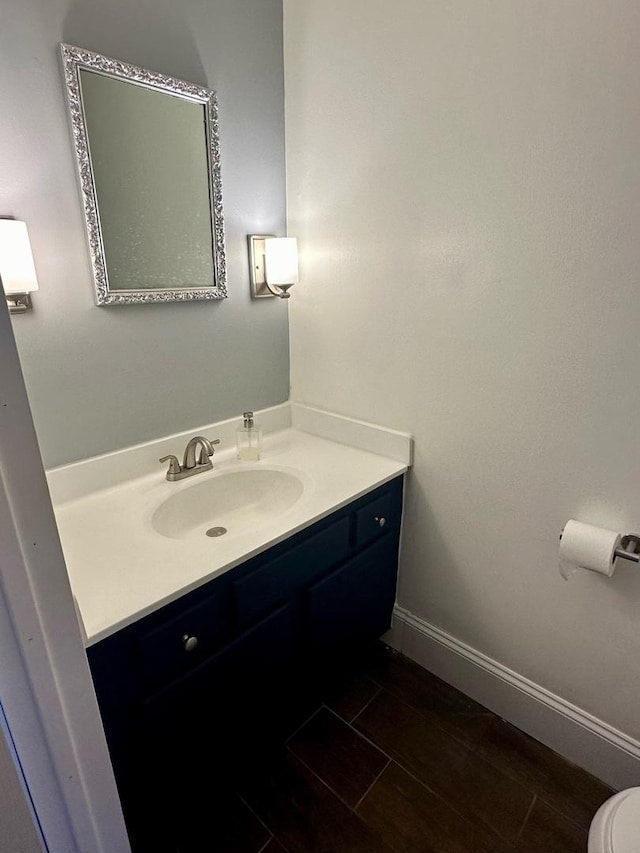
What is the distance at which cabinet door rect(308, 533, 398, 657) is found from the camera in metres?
1.37

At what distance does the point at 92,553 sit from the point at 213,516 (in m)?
0.42

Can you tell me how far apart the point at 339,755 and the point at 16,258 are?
153cm

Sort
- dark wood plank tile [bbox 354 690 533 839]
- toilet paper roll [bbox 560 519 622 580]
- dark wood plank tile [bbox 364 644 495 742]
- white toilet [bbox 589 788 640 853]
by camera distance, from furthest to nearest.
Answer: dark wood plank tile [bbox 364 644 495 742] → dark wood plank tile [bbox 354 690 533 839] → toilet paper roll [bbox 560 519 622 580] → white toilet [bbox 589 788 640 853]

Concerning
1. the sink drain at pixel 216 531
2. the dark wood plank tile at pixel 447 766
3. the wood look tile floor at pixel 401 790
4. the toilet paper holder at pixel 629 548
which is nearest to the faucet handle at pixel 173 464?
the sink drain at pixel 216 531

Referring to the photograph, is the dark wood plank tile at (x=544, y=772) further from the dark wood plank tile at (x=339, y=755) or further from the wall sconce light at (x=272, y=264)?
the wall sconce light at (x=272, y=264)

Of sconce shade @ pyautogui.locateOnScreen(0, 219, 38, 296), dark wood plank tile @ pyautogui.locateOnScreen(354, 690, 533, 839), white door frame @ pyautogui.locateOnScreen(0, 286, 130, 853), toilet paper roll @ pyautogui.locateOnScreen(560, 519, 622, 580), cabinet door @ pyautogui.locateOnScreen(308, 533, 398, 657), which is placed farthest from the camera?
cabinet door @ pyautogui.locateOnScreen(308, 533, 398, 657)

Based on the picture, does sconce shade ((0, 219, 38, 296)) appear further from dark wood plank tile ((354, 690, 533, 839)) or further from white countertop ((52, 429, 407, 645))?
dark wood plank tile ((354, 690, 533, 839))

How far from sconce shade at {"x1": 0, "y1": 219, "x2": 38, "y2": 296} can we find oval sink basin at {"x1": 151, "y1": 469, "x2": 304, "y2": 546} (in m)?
0.64

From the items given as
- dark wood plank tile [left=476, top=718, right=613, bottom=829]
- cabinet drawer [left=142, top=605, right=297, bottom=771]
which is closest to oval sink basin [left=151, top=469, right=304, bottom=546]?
cabinet drawer [left=142, top=605, right=297, bottom=771]

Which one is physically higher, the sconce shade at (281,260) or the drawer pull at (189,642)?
the sconce shade at (281,260)

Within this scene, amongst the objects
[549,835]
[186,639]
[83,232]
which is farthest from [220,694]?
[83,232]

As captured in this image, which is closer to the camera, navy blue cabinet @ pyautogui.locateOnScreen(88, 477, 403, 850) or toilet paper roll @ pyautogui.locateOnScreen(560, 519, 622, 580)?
navy blue cabinet @ pyautogui.locateOnScreen(88, 477, 403, 850)

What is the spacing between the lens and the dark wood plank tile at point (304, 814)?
1.18m

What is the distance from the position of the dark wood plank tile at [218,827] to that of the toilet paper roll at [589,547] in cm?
102
